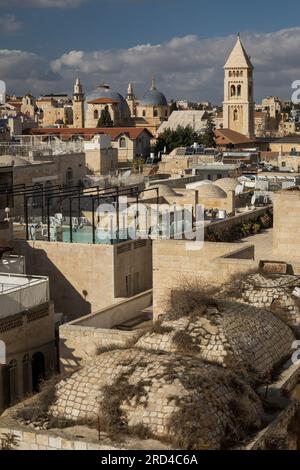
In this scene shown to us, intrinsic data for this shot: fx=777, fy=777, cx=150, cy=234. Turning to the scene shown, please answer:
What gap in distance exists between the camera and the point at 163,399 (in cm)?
758

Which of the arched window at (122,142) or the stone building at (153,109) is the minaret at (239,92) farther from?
the arched window at (122,142)

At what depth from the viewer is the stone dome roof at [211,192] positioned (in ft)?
87.6

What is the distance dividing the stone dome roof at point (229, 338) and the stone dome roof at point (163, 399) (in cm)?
66

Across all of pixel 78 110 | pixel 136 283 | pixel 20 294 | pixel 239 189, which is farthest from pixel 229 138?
pixel 20 294

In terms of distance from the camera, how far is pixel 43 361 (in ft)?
44.3

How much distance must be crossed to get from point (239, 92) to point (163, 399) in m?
90.8

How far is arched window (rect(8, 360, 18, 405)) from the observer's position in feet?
40.6

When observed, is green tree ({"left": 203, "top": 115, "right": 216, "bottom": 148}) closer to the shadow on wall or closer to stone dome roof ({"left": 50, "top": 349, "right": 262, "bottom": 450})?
the shadow on wall

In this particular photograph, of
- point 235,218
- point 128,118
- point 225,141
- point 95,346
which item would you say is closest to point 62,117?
point 128,118

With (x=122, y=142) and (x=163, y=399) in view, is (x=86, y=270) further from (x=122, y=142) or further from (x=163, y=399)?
(x=122, y=142)

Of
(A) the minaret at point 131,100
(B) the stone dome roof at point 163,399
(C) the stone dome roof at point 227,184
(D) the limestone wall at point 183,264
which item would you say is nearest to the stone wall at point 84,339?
(D) the limestone wall at point 183,264

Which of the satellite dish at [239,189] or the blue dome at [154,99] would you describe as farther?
the blue dome at [154,99]

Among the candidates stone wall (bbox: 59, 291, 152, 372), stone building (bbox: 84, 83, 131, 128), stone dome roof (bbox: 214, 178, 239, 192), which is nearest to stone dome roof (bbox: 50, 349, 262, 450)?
stone wall (bbox: 59, 291, 152, 372)
